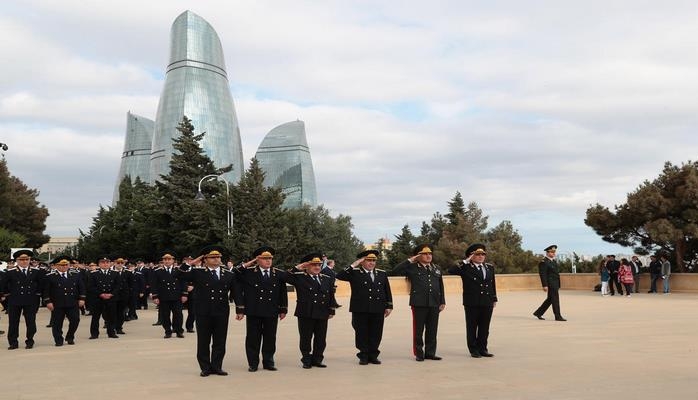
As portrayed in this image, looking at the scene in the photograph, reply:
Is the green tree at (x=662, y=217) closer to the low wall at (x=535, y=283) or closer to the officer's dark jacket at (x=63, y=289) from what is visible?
the low wall at (x=535, y=283)

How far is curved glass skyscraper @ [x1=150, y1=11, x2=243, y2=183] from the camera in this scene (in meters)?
96.9

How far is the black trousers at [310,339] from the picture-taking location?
10.5m

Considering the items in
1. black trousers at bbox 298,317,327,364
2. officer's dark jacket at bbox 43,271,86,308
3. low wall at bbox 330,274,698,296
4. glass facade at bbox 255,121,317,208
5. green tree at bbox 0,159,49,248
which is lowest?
black trousers at bbox 298,317,327,364

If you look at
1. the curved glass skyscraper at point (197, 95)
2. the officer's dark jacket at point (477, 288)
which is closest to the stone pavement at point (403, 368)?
the officer's dark jacket at point (477, 288)

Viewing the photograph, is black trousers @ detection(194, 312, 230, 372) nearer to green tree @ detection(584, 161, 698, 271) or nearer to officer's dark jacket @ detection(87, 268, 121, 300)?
officer's dark jacket @ detection(87, 268, 121, 300)

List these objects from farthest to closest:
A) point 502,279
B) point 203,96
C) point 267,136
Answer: point 267,136, point 203,96, point 502,279

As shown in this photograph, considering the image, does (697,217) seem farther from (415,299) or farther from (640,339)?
(415,299)

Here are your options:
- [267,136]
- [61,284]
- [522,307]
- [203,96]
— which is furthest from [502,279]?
[267,136]

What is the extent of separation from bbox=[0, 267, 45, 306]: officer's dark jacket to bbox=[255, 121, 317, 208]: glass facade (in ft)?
390

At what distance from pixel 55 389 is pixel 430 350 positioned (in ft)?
17.4

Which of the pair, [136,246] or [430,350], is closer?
[430,350]

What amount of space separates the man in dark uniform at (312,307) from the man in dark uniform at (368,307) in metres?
0.40

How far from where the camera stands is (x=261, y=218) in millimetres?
37844

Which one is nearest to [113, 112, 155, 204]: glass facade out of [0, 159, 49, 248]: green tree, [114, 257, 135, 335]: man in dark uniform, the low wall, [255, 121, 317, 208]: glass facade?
[255, 121, 317, 208]: glass facade
